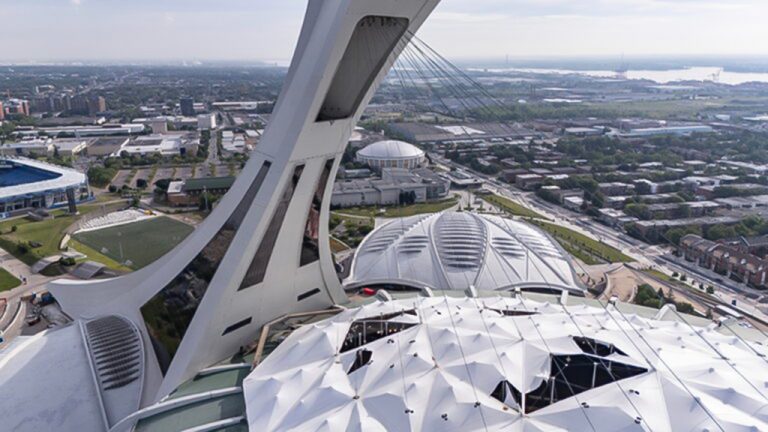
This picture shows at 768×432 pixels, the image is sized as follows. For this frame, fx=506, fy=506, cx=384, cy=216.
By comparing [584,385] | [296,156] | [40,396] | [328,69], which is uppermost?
[328,69]

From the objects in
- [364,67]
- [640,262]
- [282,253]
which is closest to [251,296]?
[282,253]

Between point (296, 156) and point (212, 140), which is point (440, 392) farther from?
point (212, 140)

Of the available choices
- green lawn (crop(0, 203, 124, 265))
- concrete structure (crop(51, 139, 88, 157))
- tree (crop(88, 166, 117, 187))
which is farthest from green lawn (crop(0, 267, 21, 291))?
concrete structure (crop(51, 139, 88, 157))

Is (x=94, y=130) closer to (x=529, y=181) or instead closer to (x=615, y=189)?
(x=529, y=181)

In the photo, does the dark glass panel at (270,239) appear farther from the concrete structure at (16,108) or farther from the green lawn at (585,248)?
the concrete structure at (16,108)

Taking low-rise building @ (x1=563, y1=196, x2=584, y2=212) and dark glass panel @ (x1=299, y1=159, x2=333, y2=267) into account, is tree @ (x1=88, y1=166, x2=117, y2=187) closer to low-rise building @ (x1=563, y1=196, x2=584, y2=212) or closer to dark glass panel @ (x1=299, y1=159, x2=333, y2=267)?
low-rise building @ (x1=563, y1=196, x2=584, y2=212)

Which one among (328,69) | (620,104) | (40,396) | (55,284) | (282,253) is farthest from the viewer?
(620,104)
